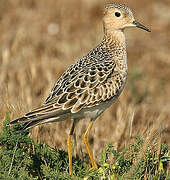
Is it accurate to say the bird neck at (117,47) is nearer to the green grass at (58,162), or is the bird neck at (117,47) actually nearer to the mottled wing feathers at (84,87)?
the mottled wing feathers at (84,87)

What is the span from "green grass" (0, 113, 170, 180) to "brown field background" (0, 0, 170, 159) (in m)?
0.48

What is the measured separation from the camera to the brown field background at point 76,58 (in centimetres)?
588

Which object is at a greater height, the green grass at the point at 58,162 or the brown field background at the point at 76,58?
the brown field background at the point at 76,58

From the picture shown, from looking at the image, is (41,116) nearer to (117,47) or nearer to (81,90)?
(81,90)

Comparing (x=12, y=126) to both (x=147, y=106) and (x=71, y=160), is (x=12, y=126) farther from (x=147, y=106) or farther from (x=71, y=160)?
(x=147, y=106)

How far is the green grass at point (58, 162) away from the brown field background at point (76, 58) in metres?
0.48

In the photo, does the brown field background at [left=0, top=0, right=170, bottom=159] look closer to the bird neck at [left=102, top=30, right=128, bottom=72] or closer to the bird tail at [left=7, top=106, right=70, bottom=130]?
the bird tail at [left=7, top=106, right=70, bottom=130]

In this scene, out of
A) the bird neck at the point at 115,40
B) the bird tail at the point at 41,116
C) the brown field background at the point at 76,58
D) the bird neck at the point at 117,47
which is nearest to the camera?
the bird tail at the point at 41,116

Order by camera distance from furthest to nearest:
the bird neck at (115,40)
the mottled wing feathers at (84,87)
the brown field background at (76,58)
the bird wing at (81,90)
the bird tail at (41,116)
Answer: the brown field background at (76,58), the bird neck at (115,40), the mottled wing feathers at (84,87), the bird wing at (81,90), the bird tail at (41,116)

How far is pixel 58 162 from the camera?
4.60m

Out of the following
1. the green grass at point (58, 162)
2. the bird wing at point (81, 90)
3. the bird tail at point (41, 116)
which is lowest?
the green grass at point (58, 162)

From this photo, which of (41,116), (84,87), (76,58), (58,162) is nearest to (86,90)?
(84,87)

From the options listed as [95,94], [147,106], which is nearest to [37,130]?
[95,94]

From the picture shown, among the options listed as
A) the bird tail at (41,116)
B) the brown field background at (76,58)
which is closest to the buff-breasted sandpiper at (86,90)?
the bird tail at (41,116)
